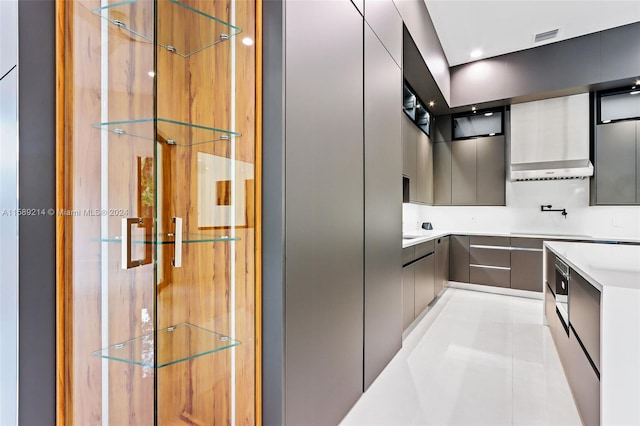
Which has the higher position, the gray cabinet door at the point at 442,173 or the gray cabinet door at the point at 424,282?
the gray cabinet door at the point at 442,173

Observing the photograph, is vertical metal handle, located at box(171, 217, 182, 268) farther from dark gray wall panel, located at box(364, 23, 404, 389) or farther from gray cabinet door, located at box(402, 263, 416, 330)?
gray cabinet door, located at box(402, 263, 416, 330)

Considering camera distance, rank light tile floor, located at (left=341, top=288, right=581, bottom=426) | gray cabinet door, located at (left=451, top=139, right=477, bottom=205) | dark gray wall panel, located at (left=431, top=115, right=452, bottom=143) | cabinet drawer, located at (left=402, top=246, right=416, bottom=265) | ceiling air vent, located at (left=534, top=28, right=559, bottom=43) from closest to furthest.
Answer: light tile floor, located at (left=341, top=288, right=581, bottom=426) < cabinet drawer, located at (left=402, top=246, right=416, bottom=265) < ceiling air vent, located at (left=534, top=28, right=559, bottom=43) < gray cabinet door, located at (left=451, top=139, right=477, bottom=205) < dark gray wall panel, located at (left=431, top=115, right=452, bottom=143)

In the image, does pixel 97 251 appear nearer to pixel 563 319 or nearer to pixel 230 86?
pixel 230 86

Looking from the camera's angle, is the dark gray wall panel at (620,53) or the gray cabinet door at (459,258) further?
the gray cabinet door at (459,258)

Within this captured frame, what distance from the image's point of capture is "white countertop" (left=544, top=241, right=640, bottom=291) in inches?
52.6

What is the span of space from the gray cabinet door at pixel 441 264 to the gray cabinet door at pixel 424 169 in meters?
0.65

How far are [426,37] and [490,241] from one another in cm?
280

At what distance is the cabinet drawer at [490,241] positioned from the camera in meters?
4.38

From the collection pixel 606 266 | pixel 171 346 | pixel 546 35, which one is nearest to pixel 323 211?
pixel 171 346

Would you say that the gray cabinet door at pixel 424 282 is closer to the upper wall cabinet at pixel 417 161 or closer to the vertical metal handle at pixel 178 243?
the upper wall cabinet at pixel 417 161

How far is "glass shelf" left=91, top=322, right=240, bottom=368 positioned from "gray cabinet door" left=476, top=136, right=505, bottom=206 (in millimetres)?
4536

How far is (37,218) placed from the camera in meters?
0.97

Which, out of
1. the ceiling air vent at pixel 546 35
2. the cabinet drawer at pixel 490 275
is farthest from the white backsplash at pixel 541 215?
the ceiling air vent at pixel 546 35

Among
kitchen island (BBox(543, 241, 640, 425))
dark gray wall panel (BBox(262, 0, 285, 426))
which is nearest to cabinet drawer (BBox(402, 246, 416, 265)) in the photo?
kitchen island (BBox(543, 241, 640, 425))
